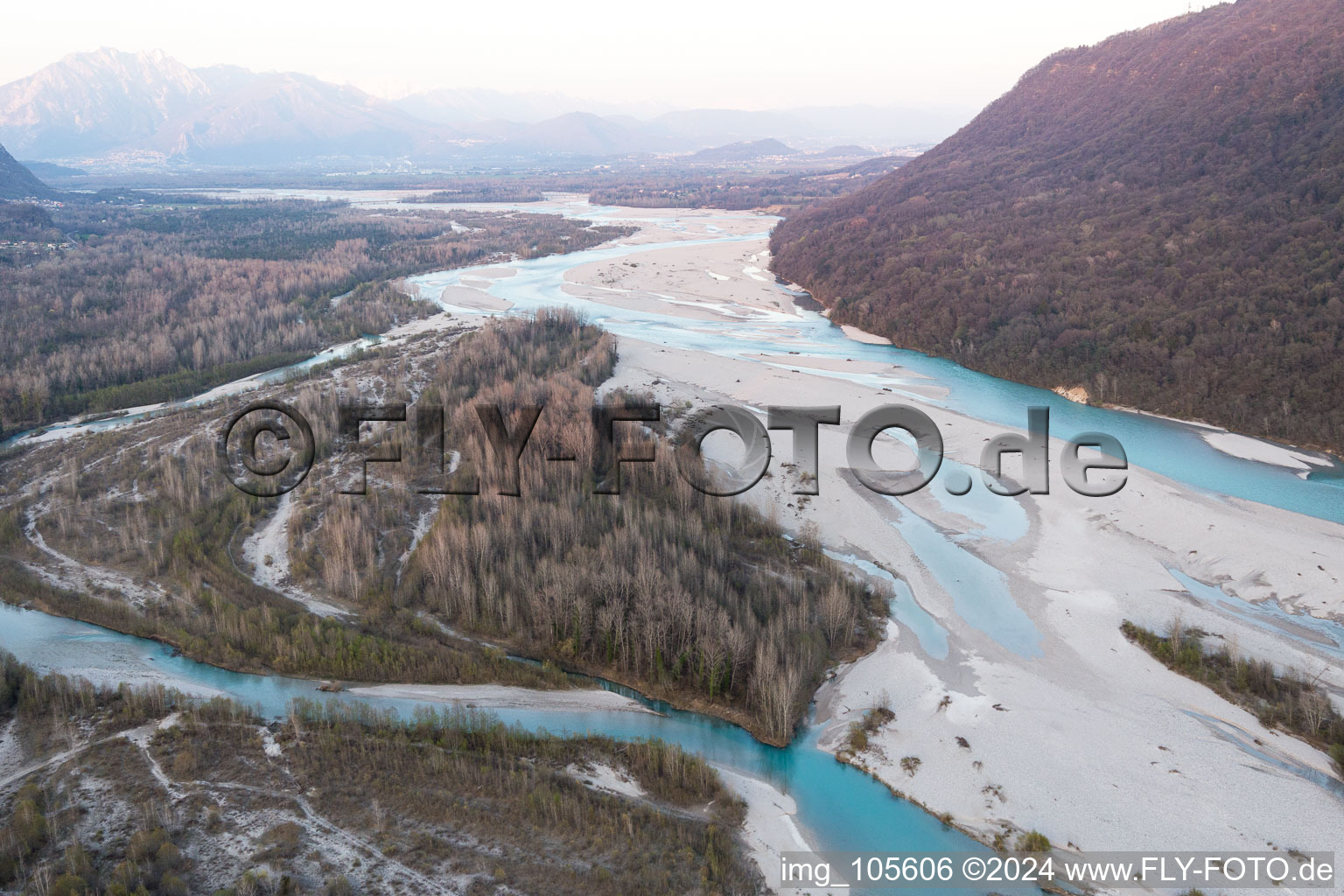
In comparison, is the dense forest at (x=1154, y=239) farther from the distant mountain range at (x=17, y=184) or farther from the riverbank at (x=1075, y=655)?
the distant mountain range at (x=17, y=184)

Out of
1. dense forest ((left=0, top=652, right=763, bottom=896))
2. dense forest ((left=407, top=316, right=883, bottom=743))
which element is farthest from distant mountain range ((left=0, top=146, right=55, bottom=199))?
dense forest ((left=0, top=652, right=763, bottom=896))

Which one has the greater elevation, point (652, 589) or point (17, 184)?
point (17, 184)

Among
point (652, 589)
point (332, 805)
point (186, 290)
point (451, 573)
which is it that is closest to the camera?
point (332, 805)

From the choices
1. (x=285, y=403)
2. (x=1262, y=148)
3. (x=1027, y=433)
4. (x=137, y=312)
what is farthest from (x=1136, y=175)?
(x=137, y=312)

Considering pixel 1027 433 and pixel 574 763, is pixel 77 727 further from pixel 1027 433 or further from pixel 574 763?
pixel 1027 433

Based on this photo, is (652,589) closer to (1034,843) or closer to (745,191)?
(1034,843)

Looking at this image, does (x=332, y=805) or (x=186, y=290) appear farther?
(x=186, y=290)

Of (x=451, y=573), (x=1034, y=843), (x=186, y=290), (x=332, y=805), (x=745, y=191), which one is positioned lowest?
(x=1034, y=843)

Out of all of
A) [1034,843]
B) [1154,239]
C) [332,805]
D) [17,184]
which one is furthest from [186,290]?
[17,184]
